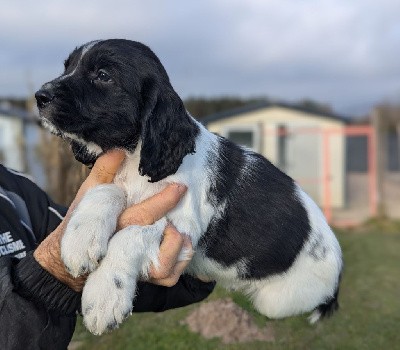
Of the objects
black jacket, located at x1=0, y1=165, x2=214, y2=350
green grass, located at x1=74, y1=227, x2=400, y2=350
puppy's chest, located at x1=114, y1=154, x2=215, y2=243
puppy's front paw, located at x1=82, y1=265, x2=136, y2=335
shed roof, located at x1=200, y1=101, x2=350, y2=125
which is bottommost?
shed roof, located at x1=200, y1=101, x2=350, y2=125

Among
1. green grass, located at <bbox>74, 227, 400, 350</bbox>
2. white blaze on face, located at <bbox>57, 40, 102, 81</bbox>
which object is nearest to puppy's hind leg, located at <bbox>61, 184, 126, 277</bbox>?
white blaze on face, located at <bbox>57, 40, 102, 81</bbox>

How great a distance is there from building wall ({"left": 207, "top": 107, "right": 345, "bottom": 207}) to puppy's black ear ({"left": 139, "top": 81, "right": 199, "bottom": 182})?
17883mm

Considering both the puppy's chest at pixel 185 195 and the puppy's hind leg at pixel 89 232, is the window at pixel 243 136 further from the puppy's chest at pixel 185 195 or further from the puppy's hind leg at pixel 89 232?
the puppy's hind leg at pixel 89 232

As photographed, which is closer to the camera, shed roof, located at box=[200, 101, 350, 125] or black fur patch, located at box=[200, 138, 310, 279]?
black fur patch, located at box=[200, 138, 310, 279]

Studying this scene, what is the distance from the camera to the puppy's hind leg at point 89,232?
2.70 m

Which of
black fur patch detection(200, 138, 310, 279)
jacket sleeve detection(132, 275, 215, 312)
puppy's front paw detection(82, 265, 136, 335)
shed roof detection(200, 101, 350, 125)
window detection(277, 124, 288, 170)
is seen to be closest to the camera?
puppy's front paw detection(82, 265, 136, 335)

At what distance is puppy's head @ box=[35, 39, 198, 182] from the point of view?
3.01 m

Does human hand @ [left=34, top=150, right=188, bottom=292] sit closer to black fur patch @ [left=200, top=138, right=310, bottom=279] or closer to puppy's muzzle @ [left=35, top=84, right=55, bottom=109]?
black fur patch @ [left=200, top=138, right=310, bottom=279]

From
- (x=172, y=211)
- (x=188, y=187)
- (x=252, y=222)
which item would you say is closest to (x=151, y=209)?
(x=172, y=211)

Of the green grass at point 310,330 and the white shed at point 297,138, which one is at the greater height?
the green grass at point 310,330

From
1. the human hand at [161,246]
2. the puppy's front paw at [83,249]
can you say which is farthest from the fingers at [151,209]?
the puppy's front paw at [83,249]

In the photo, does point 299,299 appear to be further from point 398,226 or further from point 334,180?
point 334,180

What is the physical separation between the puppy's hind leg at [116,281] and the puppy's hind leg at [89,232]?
0.16 ft

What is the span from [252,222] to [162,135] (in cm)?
68
